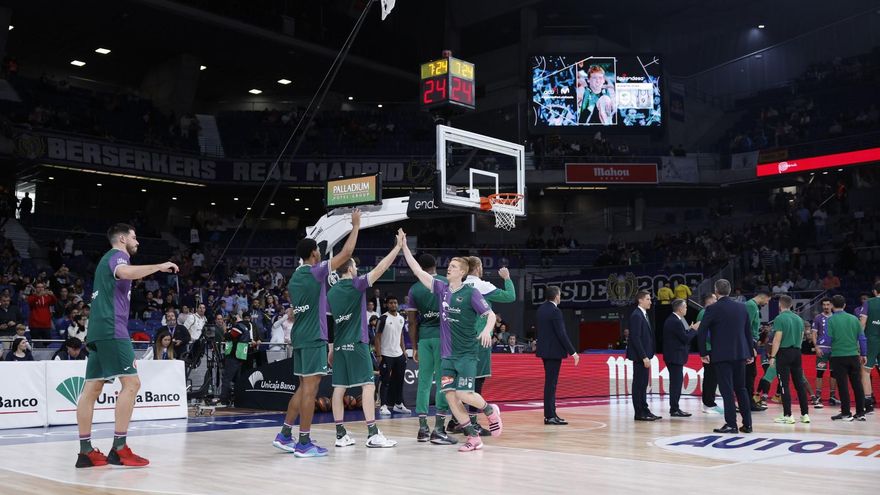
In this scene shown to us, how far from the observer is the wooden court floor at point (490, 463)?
6309 millimetres

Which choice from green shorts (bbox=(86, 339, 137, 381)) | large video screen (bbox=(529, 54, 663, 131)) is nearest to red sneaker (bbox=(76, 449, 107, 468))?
green shorts (bbox=(86, 339, 137, 381))

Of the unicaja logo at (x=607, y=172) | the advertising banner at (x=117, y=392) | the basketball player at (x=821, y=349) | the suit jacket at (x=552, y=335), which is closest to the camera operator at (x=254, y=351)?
the advertising banner at (x=117, y=392)

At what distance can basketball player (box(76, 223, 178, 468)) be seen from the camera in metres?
7.37

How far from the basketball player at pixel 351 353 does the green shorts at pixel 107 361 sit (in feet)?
7.00

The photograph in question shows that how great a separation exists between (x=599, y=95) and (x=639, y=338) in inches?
948

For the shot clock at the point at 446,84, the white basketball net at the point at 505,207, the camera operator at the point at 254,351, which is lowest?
the camera operator at the point at 254,351

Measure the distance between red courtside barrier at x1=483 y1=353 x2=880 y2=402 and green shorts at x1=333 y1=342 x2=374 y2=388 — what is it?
873 cm

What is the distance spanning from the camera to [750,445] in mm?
9172

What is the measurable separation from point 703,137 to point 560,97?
908 cm

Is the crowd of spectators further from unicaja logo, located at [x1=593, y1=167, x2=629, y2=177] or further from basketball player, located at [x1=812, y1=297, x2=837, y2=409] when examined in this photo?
basketball player, located at [x1=812, y1=297, x2=837, y2=409]

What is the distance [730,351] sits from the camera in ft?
33.8

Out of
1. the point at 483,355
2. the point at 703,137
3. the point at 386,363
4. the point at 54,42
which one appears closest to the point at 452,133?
the point at 386,363

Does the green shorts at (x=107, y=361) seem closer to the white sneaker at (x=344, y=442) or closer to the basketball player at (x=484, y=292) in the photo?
Answer: the white sneaker at (x=344, y=442)

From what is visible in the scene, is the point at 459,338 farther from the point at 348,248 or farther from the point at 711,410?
the point at 711,410
